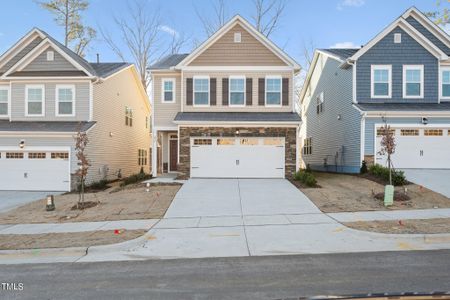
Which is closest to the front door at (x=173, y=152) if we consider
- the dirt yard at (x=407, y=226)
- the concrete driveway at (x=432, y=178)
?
the concrete driveway at (x=432, y=178)

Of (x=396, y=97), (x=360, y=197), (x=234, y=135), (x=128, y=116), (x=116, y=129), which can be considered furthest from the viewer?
(x=128, y=116)

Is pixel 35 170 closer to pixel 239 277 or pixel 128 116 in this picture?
pixel 128 116

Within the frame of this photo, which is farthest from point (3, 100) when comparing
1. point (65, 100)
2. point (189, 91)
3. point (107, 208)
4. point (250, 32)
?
point (250, 32)

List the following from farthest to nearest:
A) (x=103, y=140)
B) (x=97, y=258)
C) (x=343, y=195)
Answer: (x=103, y=140), (x=343, y=195), (x=97, y=258)

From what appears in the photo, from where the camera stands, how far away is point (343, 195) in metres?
13.6

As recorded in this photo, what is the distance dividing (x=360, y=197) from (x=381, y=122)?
22.2 ft

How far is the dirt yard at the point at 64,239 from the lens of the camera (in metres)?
8.12

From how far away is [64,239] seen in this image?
8.68 m

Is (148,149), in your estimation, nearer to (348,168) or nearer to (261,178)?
(261,178)

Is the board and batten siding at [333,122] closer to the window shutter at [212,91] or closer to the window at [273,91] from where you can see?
the window at [273,91]

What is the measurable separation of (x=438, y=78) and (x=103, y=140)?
20.3 m

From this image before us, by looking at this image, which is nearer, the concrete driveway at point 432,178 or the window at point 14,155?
the concrete driveway at point 432,178

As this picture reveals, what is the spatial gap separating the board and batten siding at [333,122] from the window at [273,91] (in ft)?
14.3

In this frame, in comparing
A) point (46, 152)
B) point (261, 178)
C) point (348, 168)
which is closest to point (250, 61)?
point (261, 178)
